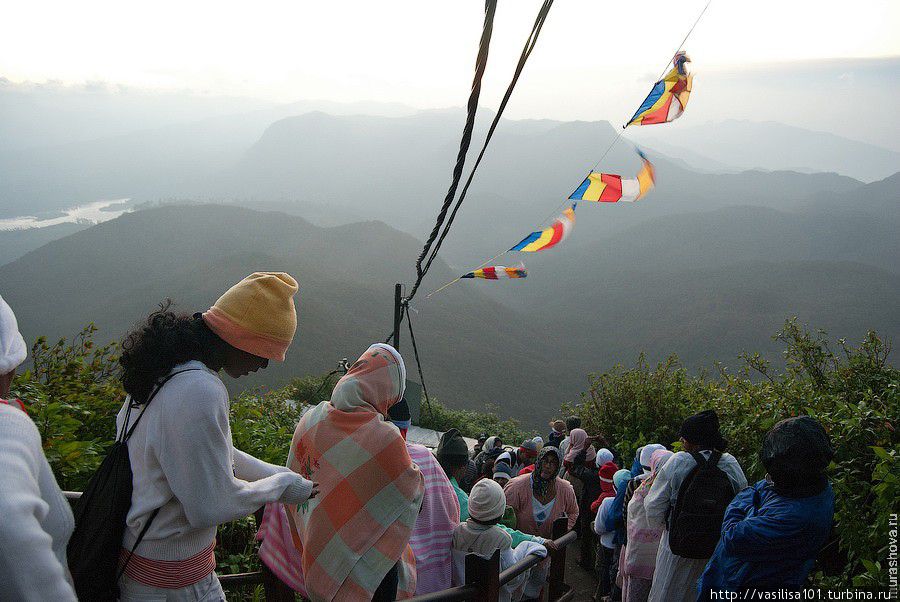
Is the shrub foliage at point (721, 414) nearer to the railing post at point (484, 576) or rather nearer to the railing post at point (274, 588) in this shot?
the railing post at point (274, 588)

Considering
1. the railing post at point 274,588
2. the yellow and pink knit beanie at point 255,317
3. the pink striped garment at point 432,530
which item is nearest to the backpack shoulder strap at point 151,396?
the yellow and pink knit beanie at point 255,317

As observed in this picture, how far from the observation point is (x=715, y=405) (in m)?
6.93

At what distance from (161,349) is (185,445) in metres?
0.31

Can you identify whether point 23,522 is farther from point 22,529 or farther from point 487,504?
point 487,504

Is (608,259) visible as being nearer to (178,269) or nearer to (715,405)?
(178,269)

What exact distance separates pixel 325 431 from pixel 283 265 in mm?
73222

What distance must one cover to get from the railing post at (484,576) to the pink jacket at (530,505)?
2.12m

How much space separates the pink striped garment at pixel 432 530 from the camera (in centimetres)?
297

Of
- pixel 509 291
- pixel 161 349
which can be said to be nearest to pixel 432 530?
pixel 161 349

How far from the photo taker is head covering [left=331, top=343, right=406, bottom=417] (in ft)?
7.90

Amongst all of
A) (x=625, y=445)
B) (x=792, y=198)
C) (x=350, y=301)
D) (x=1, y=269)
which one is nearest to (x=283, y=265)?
(x=350, y=301)

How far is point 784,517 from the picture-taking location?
2.55 meters

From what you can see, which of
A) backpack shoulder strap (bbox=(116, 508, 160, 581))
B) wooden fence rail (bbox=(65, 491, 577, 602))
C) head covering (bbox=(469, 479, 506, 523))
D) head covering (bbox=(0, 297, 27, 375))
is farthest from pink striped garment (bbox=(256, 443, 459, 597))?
head covering (bbox=(0, 297, 27, 375))

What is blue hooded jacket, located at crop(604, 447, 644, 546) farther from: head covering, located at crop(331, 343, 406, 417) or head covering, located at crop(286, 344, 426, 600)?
head covering, located at crop(331, 343, 406, 417)
